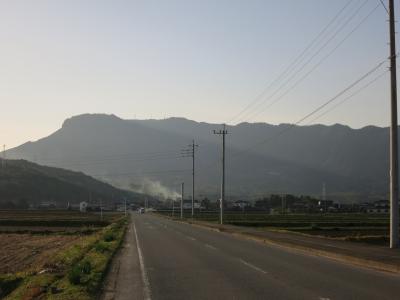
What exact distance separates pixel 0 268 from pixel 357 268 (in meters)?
15.8

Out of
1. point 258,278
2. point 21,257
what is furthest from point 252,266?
point 21,257

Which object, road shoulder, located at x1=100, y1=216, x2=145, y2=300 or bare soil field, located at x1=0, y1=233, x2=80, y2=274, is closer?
road shoulder, located at x1=100, y1=216, x2=145, y2=300

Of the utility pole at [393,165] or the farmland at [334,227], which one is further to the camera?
the farmland at [334,227]

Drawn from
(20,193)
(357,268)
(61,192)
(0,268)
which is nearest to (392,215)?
(357,268)

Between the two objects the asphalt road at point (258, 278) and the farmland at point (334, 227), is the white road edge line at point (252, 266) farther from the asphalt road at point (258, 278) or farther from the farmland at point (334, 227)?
the farmland at point (334, 227)

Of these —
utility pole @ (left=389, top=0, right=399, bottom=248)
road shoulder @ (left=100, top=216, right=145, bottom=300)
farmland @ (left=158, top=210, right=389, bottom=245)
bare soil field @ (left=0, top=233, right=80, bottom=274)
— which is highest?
utility pole @ (left=389, top=0, right=399, bottom=248)

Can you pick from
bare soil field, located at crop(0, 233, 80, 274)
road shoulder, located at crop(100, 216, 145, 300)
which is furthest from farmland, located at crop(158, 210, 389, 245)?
road shoulder, located at crop(100, 216, 145, 300)

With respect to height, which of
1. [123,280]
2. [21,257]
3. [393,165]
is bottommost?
[21,257]

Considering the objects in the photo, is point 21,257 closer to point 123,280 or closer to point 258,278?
point 123,280

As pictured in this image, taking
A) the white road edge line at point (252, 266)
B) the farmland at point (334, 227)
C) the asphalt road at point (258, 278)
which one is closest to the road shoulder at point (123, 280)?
the asphalt road at point (258, 278)

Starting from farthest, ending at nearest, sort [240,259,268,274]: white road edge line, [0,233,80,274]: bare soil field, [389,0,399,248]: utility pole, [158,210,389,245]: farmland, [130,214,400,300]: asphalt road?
[158,210,389,245]: farmland < [389,0,399,248]: utility pole < [0,233,80,274]: bare soil field < [240,259,268,274]: white road edge line < [130,214,400,300]: asphalt road

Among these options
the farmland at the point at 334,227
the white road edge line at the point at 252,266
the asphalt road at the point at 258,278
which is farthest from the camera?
the farmland at the point at 334,227

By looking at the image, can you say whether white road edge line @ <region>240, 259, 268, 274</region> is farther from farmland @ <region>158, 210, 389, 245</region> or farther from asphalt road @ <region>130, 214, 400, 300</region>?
farmland @ <region>158, 210, 389, 245</region>

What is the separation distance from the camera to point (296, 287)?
46.5 feet
